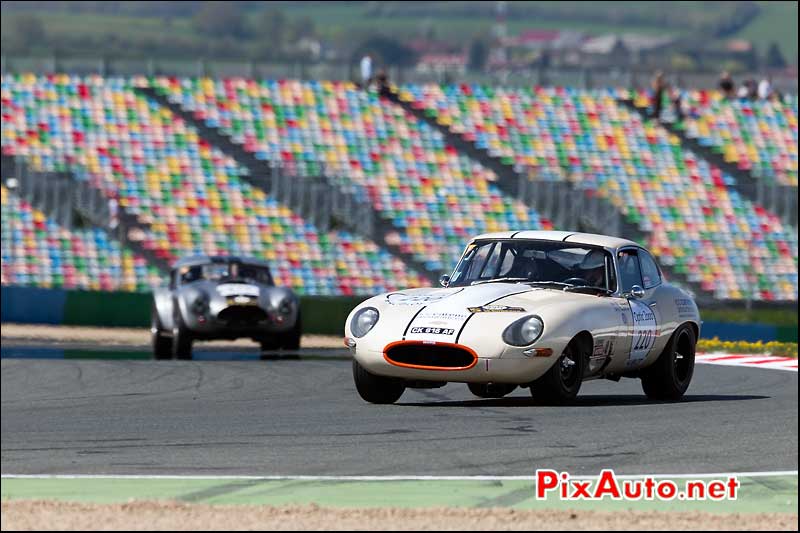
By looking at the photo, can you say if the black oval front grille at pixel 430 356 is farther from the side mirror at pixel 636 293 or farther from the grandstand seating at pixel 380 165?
the grandstand seating at pixel 380 165

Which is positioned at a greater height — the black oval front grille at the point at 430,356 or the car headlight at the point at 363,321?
the car headlight at the point at 363,321

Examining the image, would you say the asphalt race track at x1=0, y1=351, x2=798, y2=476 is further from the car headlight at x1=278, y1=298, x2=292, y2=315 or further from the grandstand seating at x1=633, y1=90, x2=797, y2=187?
the grandstand seating at x1=633, y1=90, x2=797, y2=187

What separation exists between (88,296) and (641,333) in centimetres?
2522

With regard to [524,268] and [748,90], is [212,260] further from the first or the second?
[748,90]

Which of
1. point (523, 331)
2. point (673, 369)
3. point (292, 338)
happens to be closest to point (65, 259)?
point (292, 338)

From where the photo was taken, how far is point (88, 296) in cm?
3114

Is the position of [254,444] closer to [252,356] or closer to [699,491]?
[699,491]

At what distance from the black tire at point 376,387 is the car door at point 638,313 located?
109 centimetres

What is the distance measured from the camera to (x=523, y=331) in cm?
741

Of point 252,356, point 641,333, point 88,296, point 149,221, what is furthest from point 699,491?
point 149,221

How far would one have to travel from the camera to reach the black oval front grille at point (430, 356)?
709 cm

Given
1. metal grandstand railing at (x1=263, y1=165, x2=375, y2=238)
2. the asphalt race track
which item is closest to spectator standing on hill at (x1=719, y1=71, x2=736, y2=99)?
metal grandstand railing at (x1=263, y1=165, x2=375, y2=238)

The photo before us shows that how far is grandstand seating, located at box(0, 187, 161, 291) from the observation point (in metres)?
33.4

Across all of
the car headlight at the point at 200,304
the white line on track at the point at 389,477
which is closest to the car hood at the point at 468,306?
the white line on track at the point at 389,477
